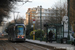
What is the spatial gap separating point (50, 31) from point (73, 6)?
114ft

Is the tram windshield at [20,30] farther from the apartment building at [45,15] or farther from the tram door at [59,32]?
the apartment building at [45,15]

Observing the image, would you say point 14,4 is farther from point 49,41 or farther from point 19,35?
point 49,41

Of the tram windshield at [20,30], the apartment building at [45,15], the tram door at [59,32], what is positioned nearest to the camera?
the tram door at [59,32]

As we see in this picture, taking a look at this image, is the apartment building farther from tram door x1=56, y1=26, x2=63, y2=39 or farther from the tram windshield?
tram door x1=56, y1=26, x2=63, y2=39

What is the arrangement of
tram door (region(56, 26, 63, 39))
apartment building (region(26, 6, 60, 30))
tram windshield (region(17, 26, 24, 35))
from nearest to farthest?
tram door (region(56, 26, 63, 39)), tram windshield (region(17, 26, 24, 35)), apartment building (region(26, 6, 60, 30))

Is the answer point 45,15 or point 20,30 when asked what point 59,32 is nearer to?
point 20,30

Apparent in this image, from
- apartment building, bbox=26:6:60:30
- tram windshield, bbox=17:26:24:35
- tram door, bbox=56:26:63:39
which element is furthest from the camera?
apartment building, bbox=26:6:60:30

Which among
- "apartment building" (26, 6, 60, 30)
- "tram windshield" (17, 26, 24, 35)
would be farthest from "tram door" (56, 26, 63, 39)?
"apartment building" (26, 6, 60, 30)

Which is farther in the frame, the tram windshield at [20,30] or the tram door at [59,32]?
the tram windshield at [20,30]

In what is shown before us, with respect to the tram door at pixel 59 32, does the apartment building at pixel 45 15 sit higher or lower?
higher

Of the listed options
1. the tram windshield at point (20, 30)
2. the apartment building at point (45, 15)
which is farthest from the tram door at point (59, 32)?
the apartment building at point (45, 15)

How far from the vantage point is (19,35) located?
3061 centimetres

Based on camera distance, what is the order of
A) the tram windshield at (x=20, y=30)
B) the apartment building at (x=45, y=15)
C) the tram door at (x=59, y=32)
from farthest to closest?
the apartment building at (x=45, y=15), the tram windshield at (x=20, y=30), the tram door at (x=59, y=32)

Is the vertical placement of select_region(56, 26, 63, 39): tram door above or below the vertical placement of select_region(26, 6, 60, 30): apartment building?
below
